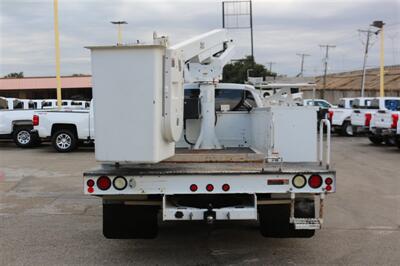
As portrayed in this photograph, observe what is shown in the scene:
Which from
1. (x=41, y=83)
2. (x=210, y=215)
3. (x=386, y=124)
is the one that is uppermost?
(x=41, y=83)

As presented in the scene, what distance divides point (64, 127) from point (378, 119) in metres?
11.3

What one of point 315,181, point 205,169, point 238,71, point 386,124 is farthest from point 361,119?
point 205,169

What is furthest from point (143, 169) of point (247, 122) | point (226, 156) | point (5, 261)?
point (247, 122)

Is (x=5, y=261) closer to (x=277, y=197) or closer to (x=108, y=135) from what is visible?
(x=108, y=135)

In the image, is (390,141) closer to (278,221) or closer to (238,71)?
(238,71)

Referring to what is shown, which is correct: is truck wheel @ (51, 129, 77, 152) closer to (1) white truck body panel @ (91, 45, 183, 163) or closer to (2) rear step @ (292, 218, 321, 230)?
(1) white truck body panel @ (91, 45, 183, 163)

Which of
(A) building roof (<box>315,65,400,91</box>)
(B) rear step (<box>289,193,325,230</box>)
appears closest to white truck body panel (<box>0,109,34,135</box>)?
(B) rear step (<box>289,193,325,230</box>)

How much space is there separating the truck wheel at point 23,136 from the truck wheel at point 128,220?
15783 mm

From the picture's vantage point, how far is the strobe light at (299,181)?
5583 millimetres

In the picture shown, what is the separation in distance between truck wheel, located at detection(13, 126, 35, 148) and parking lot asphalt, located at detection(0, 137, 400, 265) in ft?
31.4

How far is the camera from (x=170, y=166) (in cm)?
607

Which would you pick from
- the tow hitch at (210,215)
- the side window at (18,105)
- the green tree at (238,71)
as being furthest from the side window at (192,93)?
the side window at (18,105)

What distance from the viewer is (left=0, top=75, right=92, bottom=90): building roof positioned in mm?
53625

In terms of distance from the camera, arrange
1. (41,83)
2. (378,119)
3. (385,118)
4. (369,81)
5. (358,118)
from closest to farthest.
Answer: (385,118), (378,119), (358,118), (41,83), (369,81)
